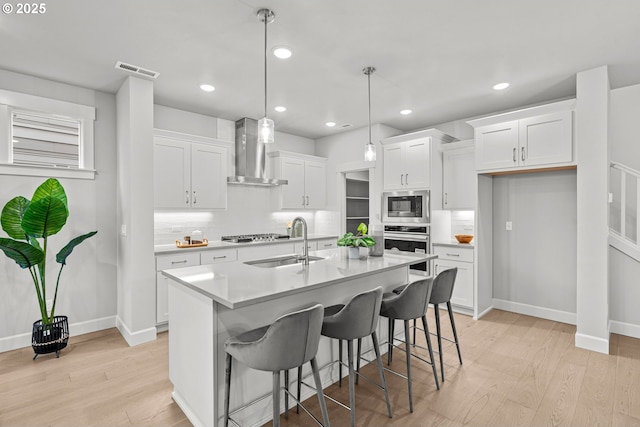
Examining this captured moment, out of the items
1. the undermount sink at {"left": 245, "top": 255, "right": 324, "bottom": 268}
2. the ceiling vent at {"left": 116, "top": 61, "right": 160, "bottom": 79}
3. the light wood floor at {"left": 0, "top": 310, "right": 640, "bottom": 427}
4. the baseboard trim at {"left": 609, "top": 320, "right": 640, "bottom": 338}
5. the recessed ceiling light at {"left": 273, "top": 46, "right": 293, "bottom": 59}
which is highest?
the ceiling vent at {"left": 116, "top": 61, "right": 160, "bottom": 79}

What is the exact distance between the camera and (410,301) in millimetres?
2379

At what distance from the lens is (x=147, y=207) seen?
360cm

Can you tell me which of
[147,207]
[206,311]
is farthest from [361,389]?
[147,207]

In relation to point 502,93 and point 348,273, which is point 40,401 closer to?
point 348,273

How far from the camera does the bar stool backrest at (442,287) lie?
9.12 feet

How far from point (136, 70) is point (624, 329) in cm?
591

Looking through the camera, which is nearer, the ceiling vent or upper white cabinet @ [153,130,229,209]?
the ceiling vent

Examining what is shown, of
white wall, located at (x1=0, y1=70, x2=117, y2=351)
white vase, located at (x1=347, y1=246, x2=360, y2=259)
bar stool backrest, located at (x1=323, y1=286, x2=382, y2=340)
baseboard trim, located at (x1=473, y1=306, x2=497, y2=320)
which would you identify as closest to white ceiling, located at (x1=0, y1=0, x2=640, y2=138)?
white wall, located at (x1=0, y1=70, x2=117, y2=351)

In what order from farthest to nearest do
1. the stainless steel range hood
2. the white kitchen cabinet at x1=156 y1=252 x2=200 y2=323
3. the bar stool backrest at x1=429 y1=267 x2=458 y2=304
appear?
the stainless steel range hood, the white kitchen cabinet at x1=156 y1=252 x2=200 y2=323, the bar stool backrest at x1=429 y1=267 x2=458 y2=304

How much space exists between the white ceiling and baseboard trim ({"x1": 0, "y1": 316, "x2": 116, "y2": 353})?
269cm

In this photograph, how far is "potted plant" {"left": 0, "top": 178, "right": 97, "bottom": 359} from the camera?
115 inches

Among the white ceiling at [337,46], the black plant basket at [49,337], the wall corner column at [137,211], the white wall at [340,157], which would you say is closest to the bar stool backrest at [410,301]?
the white ceiling at [337,46]

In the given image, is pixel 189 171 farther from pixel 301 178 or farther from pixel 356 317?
pixel 356 317

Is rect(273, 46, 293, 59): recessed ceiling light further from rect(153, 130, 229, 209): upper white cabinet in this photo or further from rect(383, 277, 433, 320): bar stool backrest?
rect(383, 277, 433, 320): bar stool backrest
